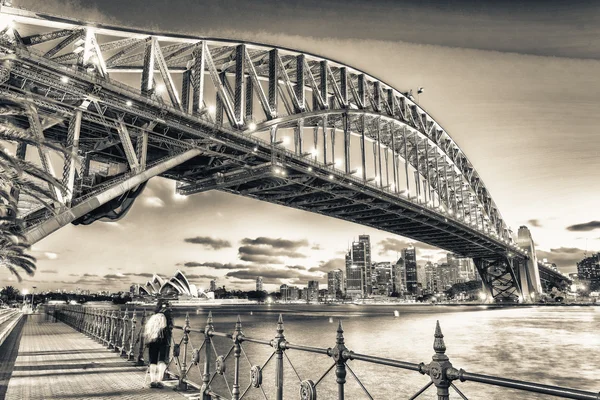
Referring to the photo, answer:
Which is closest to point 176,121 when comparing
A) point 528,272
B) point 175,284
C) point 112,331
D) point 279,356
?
point 112,331

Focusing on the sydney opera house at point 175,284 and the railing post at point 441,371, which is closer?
the railing post at point 441,371

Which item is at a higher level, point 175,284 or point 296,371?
point 175,284

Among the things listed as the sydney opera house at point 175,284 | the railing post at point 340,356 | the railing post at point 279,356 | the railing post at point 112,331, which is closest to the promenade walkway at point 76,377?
the railing post at point 112,331

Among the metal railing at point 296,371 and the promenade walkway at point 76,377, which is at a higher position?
the metal railing at point 296,371

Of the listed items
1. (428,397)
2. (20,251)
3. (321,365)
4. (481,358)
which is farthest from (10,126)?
(481,358)

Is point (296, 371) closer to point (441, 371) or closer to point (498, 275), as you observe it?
point (441, 371)

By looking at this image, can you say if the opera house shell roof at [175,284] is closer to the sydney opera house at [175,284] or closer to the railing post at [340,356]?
the sydney opera house at [175,284]

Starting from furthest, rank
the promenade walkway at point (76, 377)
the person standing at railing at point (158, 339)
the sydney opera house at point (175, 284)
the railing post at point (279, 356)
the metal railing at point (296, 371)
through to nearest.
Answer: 1. the sydney opera house at point (175, 284)
2. the person standing at railing at point (158, 339)
3. the promenade walkway at point (76, 377)
4. the railing post at point (279, 356)
5. the metal railing at point (296, 371)

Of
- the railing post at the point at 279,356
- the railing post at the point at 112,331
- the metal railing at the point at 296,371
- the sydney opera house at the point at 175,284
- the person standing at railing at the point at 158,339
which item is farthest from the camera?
the sydney opera house at the point at 175,284

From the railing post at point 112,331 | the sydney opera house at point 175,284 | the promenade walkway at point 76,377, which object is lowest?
the promenade walkway at point 76,377
